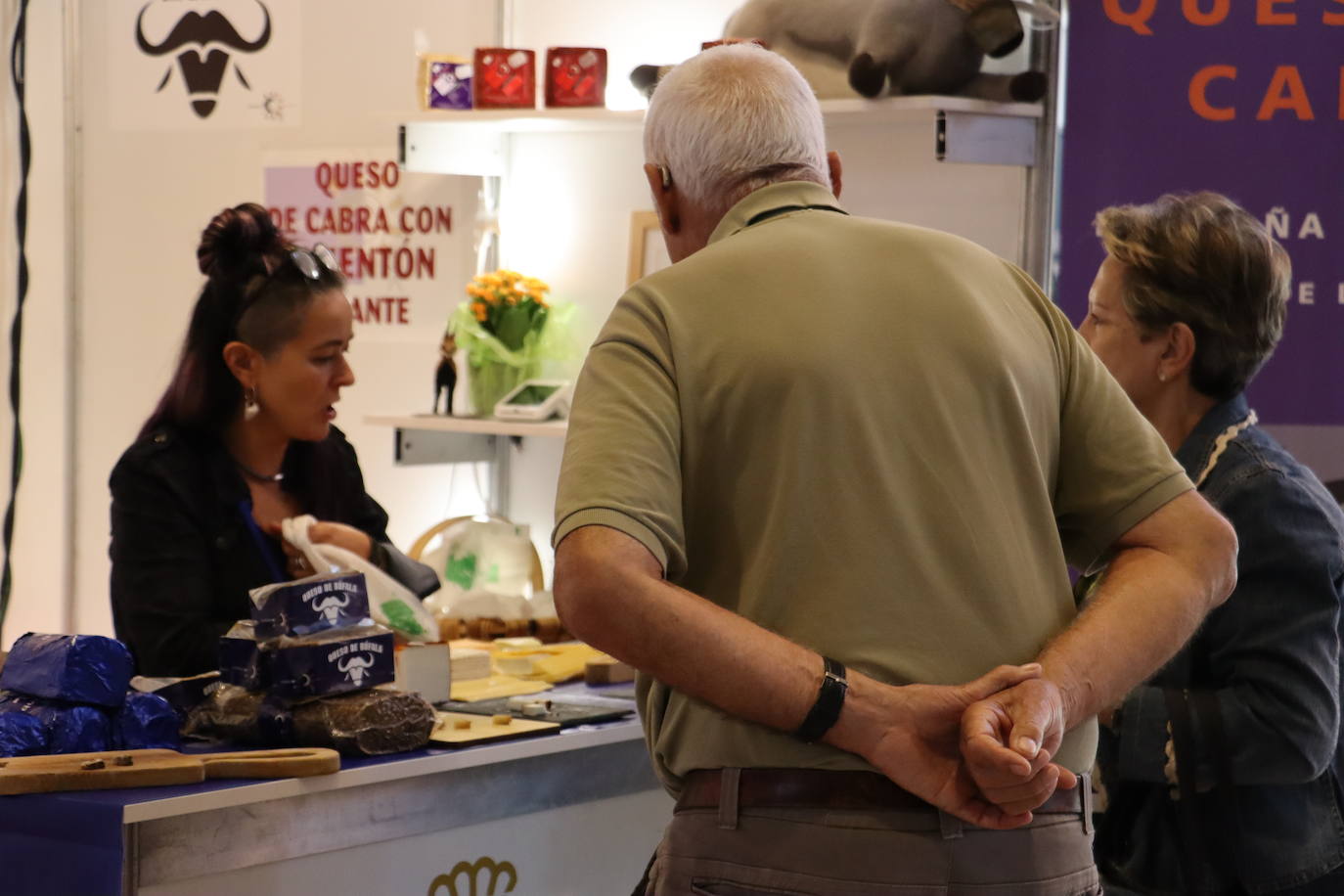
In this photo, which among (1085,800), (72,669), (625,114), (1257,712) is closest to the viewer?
(1085,800)

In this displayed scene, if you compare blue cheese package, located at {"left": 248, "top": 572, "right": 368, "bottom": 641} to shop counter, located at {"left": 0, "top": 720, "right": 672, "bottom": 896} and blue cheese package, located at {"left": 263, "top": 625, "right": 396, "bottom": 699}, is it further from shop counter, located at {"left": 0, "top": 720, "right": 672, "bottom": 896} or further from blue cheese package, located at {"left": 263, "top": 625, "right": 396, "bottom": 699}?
shop counter, located at {"left": 0, "top": 720, "right": 672, "bottom": 896}

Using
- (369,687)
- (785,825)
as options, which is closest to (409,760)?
(369,687)

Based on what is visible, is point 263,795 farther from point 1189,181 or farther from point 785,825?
point 1189,181

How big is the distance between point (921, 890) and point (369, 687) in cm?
111

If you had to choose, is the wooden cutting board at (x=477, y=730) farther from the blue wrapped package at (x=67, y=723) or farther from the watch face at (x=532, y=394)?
the watch face at (x=532, y=394)

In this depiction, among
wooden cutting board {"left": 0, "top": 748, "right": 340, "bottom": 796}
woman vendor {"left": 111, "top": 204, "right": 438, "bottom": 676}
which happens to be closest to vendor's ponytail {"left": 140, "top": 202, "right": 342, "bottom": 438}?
woman vendor {"left": 111, "top": 204, "right": 438, "bottom": 676}

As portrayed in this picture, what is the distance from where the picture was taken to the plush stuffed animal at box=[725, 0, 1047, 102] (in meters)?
3.16

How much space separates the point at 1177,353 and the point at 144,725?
59.0 inches

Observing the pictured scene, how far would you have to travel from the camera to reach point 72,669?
221cm

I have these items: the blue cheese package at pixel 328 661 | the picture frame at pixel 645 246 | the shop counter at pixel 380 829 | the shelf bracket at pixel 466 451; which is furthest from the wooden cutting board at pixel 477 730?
the picture frame at pixel 645 246

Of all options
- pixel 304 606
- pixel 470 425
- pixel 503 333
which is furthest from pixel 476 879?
pixel 503 333

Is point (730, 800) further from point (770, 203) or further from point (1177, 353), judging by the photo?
point (1177, 353)

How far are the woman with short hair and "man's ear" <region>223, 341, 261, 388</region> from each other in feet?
4.77

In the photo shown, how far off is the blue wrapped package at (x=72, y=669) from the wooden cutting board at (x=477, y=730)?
46 centimetres
